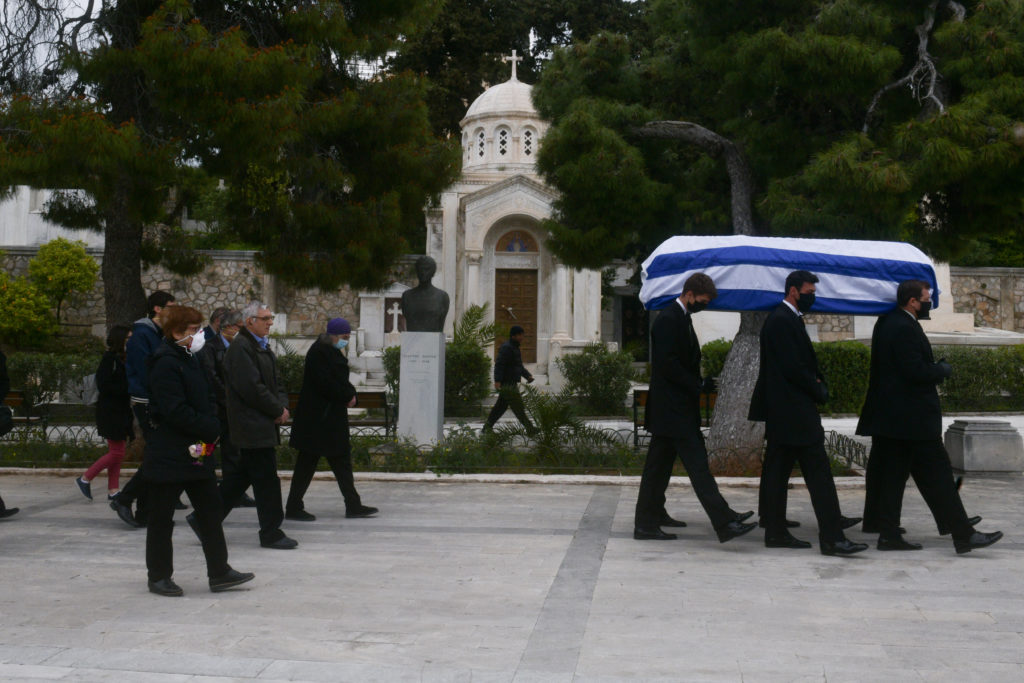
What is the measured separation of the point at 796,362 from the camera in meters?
6.77

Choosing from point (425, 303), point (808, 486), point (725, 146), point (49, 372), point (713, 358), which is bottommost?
point (808, 486)

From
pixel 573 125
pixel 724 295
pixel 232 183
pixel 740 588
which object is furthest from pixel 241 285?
pixel 740 588

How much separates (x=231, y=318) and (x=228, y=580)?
2911 mm

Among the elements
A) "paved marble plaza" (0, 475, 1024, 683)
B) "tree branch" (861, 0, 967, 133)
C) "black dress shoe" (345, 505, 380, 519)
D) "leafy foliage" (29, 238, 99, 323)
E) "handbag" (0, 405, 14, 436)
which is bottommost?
"paved marble plaza" (0, 475, 1024, 683)

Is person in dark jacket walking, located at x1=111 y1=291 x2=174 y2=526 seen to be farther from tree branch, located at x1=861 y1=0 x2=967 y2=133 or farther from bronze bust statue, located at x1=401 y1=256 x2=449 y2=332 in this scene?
tree branch, located at x1=861 y1=0 x2=967 y2=133

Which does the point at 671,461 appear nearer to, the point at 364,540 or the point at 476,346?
the point at 364,540

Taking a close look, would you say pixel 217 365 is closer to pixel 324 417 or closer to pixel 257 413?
pixel 324 417

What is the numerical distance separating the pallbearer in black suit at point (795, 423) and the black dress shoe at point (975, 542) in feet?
2.07

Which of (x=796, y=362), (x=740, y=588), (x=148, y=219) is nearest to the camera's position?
(x=740, y=588)

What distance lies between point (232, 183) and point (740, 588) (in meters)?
8.90

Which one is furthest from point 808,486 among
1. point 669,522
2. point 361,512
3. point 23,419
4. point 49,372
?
point 49,372

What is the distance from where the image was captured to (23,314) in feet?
80.7

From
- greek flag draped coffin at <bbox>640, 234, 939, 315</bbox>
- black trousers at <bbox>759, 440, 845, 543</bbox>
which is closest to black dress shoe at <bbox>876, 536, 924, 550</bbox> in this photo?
black trousers at <bbox>759, 440, 845, 543</bbox>

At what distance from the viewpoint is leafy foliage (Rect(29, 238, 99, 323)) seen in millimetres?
26641
